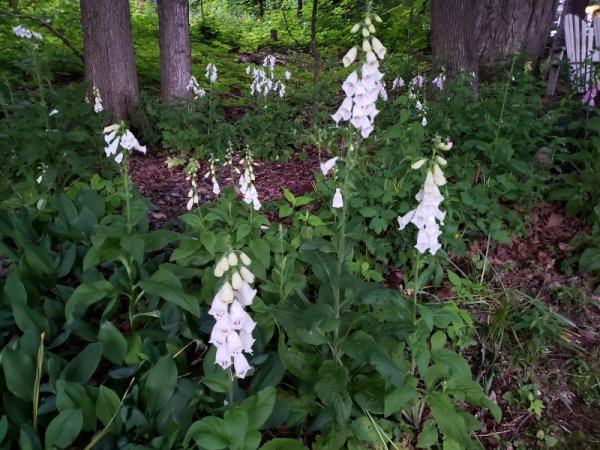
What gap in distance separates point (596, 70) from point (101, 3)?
16.0ft

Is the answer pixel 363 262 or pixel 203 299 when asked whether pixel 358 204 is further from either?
pixel 203 299

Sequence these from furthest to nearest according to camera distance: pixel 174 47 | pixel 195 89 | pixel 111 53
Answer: pixel 174 47 < pixel 195 89 < pixel 111 53

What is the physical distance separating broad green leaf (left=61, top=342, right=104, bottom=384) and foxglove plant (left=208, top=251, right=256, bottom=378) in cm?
75

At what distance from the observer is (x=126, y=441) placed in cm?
194

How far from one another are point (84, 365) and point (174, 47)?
461cm

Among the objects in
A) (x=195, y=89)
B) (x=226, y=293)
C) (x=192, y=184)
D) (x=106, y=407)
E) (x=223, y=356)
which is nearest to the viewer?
(x=226, y=293)

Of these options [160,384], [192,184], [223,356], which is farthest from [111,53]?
[223,356]

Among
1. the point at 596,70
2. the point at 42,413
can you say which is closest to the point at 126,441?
the point at 42,413

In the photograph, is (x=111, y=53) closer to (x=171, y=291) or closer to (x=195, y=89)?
(x=195, y=89)

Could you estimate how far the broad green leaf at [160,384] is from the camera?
2.03 metres

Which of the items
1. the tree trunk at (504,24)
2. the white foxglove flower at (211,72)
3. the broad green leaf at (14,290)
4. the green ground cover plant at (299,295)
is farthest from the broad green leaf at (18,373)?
the tree trunk at (504,24)

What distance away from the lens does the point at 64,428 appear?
1815mm

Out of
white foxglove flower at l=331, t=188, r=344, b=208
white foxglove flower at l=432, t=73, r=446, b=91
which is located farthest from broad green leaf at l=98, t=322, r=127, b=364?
white foxglove flower at l=432, t=73, r=446, b=91

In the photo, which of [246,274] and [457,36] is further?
[457,36]
